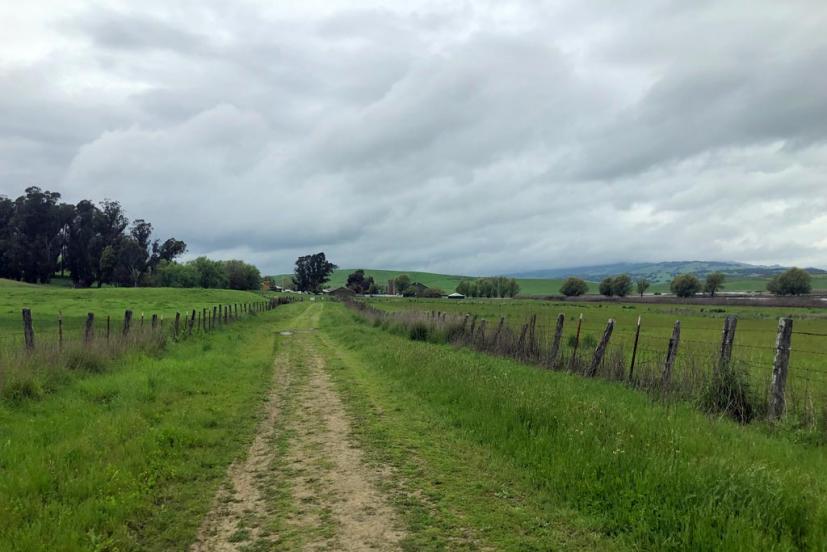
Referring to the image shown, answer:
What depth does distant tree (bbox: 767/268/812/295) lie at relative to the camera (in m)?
128

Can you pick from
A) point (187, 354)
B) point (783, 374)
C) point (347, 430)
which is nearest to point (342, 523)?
point (347, 430)

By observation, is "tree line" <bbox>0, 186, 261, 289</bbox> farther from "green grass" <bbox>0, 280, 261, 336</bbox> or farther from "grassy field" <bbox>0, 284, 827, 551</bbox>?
"grassy field" <bbox>0, 284, 827, 551</bbox>

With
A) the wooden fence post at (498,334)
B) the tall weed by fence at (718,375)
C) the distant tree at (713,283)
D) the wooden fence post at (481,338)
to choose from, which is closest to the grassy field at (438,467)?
the tall weed by fence at (718,375)

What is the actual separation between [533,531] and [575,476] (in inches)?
55.2

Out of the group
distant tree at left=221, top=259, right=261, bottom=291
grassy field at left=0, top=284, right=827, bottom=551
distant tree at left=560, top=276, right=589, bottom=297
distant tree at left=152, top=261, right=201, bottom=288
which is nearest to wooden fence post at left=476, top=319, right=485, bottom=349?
grassy field at left=0, top=284, right=827, bottom=551

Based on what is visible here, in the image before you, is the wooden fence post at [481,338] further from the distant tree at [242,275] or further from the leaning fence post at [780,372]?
the distant tree at [242,275]

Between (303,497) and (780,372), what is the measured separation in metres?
8.22

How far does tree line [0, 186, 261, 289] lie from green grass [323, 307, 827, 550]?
128 metres

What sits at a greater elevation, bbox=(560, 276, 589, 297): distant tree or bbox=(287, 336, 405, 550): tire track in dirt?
bbox=(560, 276, 589, 297): distant tree

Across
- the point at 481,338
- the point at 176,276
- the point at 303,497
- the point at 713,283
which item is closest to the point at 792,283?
the point at 713,283

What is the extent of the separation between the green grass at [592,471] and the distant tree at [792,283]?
149m

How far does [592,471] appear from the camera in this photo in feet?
21.0

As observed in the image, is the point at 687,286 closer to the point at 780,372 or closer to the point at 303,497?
the point at 780,372

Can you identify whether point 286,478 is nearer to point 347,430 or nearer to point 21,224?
point 347,430
